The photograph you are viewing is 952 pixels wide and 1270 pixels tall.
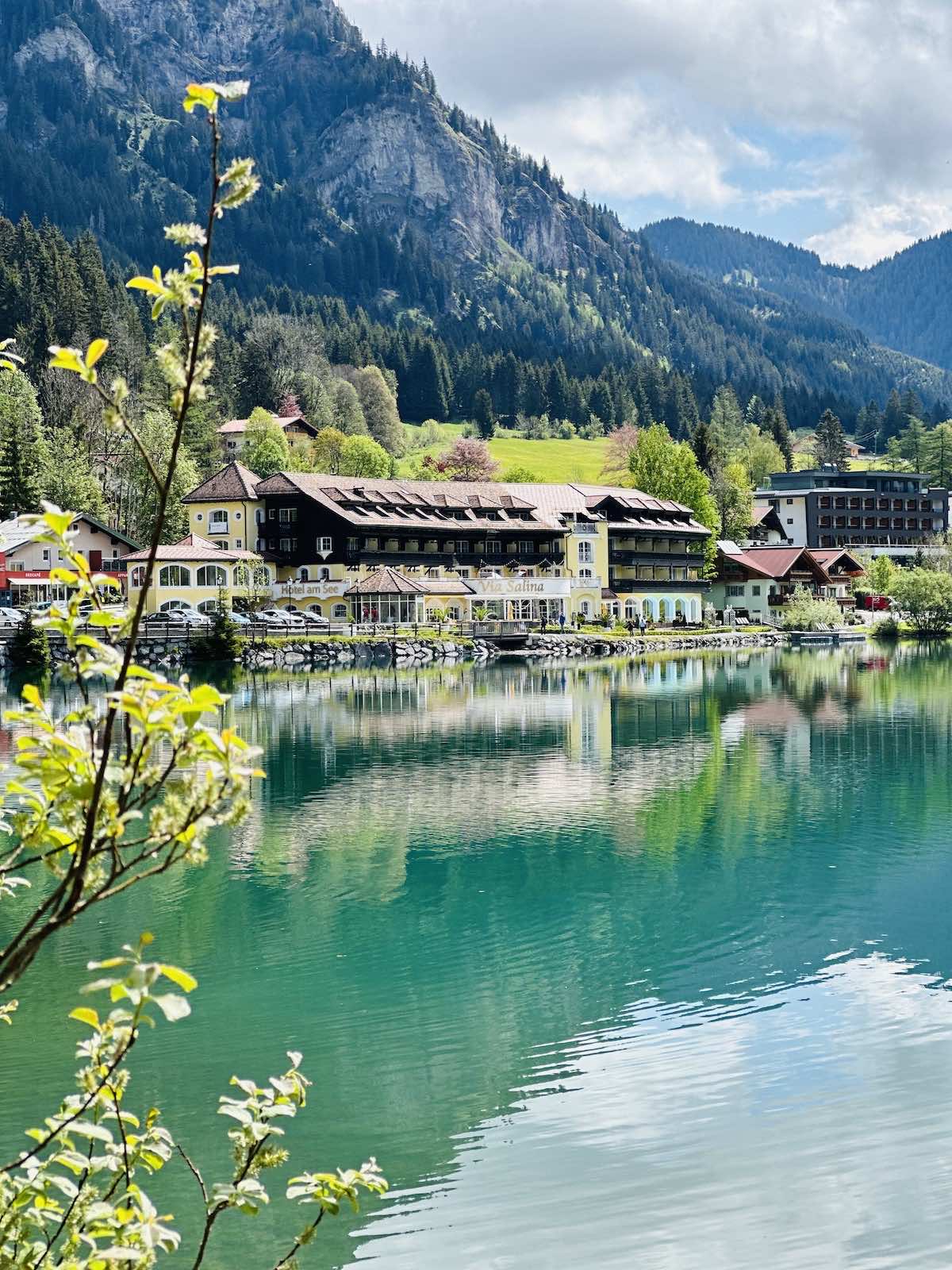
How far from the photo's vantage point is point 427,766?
3212 centimetres

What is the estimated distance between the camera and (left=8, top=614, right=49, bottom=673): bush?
202 feet

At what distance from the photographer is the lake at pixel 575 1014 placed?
10.1m

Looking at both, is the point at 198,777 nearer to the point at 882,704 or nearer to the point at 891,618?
the point at 882,704

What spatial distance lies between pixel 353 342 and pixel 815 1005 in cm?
15498

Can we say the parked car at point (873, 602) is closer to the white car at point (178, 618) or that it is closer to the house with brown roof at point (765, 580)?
the house with brown roof at point (765, 580)

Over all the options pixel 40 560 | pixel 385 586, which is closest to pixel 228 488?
pixel 40 560

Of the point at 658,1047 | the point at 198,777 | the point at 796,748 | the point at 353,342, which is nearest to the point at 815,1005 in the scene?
the point at 658,1047

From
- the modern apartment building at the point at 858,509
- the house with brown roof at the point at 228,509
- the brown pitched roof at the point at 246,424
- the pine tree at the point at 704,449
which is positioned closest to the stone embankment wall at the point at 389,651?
the house with brown roof at the point at 228,509

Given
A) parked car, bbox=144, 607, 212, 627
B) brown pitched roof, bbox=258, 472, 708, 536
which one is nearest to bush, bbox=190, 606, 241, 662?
parked car, bbox=144, 607, 212, 627

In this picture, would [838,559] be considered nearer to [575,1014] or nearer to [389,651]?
[389,651]

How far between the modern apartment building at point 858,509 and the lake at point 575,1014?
100380 millimetres

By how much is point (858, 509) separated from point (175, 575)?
7368 centimetres

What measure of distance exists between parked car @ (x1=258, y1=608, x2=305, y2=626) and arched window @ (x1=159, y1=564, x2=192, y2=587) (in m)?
5.21

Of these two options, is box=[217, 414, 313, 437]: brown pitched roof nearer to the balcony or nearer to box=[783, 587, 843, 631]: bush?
the balcony
